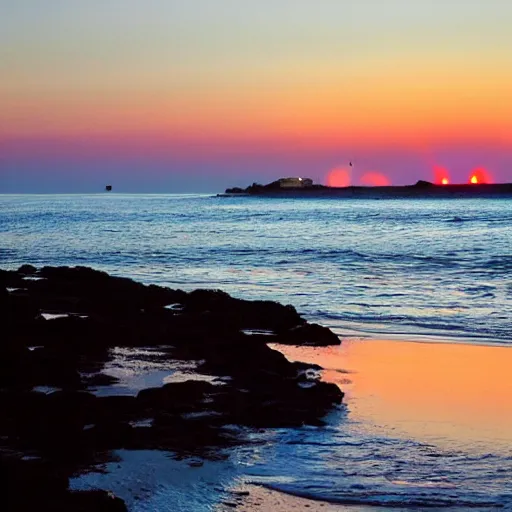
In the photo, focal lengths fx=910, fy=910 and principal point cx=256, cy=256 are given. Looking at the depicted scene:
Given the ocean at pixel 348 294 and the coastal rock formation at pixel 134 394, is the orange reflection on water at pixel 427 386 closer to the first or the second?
the ocean at pixel 348 294

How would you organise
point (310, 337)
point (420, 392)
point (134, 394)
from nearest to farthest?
point (134, 394) → point (420, 392) → point (310, 337)

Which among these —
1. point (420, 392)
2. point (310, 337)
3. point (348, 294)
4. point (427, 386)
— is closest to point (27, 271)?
point (348, 294)

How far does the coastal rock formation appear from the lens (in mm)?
6616

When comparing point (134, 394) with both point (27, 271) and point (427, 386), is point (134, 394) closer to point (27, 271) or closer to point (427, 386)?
point (427, 386)

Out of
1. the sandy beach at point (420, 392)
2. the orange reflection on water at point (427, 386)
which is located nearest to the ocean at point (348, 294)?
the sandy beach at point (420, 392)

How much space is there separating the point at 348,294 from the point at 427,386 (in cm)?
1009

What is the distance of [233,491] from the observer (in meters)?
6.22

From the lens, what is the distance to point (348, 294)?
778 inches

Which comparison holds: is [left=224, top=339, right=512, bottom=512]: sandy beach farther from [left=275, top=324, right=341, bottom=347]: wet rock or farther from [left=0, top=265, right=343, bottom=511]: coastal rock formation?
[left=0, top=265, right=343, bottom=511]: coastal rock formation

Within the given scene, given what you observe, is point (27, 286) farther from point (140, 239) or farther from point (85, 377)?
point (140, 239)

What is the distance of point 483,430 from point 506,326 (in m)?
7.19

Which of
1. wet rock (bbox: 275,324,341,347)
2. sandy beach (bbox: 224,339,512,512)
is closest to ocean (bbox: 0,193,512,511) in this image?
sandy beach (bbox: 224,339,512,512)

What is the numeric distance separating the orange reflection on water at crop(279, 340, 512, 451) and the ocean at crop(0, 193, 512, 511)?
1.16 feet

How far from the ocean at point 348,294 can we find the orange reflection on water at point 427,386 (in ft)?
1.16
